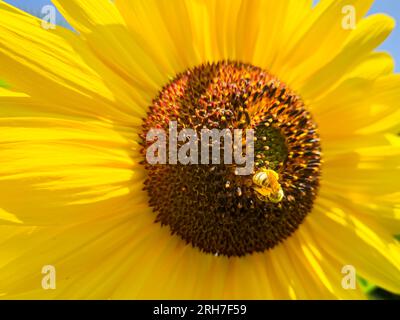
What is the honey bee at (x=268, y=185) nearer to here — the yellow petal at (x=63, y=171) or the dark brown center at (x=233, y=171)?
the dark brown center at (x=233, y=171)

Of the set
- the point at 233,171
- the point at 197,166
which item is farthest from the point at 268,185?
the point at 197,166

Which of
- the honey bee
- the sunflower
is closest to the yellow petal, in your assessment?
the sunflower

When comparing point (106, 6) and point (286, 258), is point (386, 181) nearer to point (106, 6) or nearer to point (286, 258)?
point (286, 258)

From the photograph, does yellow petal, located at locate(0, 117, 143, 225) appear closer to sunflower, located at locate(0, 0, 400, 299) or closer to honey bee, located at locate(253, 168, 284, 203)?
sunflower, located at locate(0, 0, 400, 299)

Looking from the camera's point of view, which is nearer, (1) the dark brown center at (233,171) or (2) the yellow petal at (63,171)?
(2) the yellow petal at (63,171)

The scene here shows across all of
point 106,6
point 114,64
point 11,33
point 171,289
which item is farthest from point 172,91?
point 171,289

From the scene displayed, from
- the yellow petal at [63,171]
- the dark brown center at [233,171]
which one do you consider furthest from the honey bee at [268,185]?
the yellow petal at [63,171]
